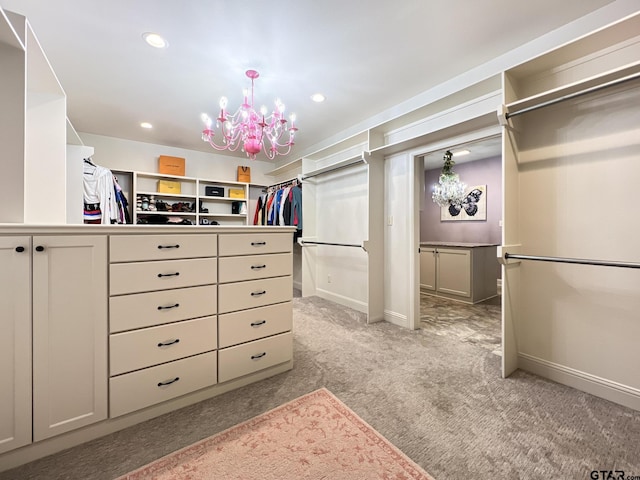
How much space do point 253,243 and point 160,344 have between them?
79 centimetres

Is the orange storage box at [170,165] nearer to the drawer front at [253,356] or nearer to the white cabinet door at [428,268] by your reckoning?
the drawer front at [253,356]

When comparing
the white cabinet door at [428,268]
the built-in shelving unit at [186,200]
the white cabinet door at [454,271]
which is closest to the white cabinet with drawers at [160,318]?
the built-in shelving unit at [186,200]

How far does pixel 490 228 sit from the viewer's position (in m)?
5.05

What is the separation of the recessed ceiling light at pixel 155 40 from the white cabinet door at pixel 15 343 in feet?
5.75

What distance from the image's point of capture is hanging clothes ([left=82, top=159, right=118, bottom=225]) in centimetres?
347

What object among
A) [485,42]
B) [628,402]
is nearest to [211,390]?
[628,402]

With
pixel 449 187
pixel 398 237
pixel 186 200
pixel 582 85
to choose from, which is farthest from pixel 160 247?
pixel 449 187

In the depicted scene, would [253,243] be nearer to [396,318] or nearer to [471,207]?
[396,318]

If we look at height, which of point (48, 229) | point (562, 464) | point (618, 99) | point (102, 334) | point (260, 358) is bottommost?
point (562, 464)

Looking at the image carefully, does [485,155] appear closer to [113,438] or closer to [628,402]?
[628,402]

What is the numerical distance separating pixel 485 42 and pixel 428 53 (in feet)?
1.34

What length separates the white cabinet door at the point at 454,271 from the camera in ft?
13.4

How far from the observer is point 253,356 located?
1876mm

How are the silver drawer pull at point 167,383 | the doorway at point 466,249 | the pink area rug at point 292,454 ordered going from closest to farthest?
the pink area rug at point 292,454, the silver drawer pull at point 167,383, the doorway at point 466,249
